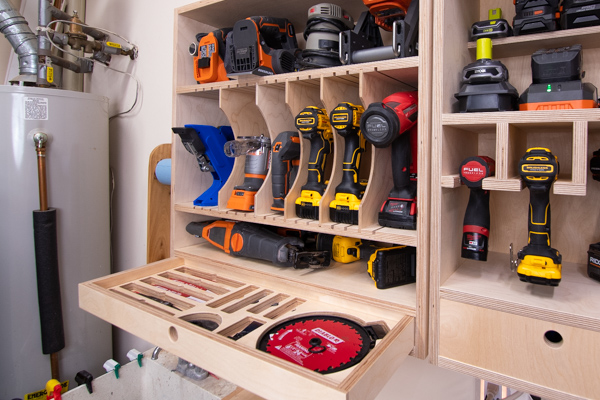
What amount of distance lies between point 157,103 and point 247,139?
862 millimetres

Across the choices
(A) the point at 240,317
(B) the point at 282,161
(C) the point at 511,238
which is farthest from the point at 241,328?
(C) the point at 511,238

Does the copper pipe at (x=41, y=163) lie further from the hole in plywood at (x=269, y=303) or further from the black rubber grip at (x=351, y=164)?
the black rubber grip at (x=351, y=164)

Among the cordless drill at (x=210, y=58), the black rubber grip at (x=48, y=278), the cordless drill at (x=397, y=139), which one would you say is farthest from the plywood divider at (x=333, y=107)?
the black rubber grip at (x=48, y=278)

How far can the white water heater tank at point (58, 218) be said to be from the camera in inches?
60.1

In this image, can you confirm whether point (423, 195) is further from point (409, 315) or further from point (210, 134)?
point (210, 134)

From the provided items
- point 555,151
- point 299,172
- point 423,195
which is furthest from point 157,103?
point 555,151

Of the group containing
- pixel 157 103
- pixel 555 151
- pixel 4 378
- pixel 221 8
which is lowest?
pixel 4 378

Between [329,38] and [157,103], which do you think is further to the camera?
[157,103]

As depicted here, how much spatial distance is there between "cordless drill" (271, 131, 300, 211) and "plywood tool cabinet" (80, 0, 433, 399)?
35mm

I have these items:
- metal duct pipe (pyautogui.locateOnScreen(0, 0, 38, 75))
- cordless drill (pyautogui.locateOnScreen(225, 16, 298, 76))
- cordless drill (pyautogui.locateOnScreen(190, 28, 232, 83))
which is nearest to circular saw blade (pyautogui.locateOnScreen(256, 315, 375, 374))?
cordless drill (pyautogui.locateOnScreen(225, 16, 298, 76))

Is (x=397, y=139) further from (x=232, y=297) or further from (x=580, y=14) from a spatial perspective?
(x=232, y=297)

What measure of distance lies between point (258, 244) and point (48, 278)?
0.98 metres

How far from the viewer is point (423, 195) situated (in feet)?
2.69

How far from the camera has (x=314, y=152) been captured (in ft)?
3.57
